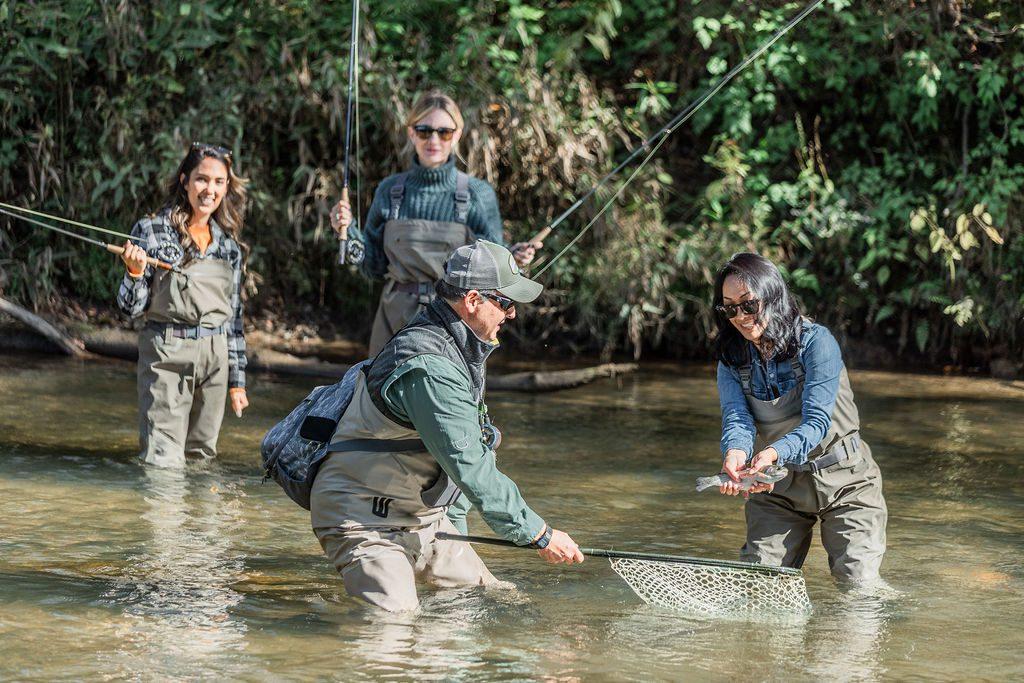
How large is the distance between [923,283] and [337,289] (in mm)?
5033

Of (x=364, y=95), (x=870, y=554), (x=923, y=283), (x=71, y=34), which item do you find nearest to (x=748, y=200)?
(x=923, y=283)

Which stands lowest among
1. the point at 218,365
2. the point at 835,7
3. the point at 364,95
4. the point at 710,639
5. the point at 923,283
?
the point at 710,639

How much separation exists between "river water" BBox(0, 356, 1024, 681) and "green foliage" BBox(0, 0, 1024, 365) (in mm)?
2793

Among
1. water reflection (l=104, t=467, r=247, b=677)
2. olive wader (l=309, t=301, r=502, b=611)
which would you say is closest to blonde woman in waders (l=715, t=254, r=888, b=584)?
olive wader (l=309, t=301, r=502, b=611)

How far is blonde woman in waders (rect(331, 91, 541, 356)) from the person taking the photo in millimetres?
6844

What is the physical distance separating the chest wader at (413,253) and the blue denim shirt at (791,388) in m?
2.32

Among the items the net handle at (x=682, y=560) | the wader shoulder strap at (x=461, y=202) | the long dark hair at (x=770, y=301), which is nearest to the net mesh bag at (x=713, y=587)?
the net handle at (x=682, y=560)

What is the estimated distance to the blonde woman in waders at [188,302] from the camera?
256 inches

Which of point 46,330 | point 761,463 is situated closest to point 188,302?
point 761,463

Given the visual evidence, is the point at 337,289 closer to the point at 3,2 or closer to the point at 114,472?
the point at 3,2

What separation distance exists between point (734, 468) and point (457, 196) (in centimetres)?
286

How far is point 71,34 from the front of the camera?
1139cm

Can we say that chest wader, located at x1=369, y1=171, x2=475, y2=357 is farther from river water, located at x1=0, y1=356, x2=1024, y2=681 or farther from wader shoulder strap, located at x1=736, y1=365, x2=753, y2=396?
wader shoulder strap, located at x1=736, y1=365, x2=753, y2=396

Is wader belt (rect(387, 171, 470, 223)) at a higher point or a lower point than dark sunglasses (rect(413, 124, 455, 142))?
lower
